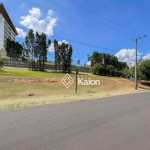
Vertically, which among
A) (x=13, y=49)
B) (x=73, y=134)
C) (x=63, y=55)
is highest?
(x=13, y=49)

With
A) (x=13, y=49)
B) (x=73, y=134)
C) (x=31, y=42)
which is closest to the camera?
(x=73, y=134)

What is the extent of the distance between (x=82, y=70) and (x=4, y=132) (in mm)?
54667

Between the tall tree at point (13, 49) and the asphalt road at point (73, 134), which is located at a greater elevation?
the tall tree at point (13, 49)

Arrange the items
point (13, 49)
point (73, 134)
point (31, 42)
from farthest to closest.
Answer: point (13, 49)
point (31, 42)
point (73, 134)

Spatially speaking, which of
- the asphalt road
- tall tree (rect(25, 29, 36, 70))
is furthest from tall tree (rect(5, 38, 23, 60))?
the asphalt road

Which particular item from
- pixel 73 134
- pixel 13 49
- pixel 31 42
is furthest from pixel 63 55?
pixel 73 134

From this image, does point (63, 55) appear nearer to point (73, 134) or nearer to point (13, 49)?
point (13, 49)

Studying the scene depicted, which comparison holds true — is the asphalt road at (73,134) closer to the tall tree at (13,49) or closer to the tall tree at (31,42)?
the tall tree at (31,42)

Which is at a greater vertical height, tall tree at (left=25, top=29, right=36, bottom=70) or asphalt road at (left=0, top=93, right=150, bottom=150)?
tall tree at (left=25, top=29, right=36, bottom=70)

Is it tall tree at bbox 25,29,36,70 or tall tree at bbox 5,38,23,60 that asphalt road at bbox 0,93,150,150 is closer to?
tall tree at bbox 25,29,36,70

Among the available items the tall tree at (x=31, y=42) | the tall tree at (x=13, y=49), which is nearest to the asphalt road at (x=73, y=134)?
the tall tree at (x=31, y=42)

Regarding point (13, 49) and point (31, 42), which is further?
point (13, 49)

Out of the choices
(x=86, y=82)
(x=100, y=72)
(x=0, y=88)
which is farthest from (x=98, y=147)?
(x=100, y=72)

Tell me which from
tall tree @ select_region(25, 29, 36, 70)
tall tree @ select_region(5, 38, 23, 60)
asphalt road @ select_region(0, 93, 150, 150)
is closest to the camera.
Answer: asphalt road @ select_region(0, 93, 150, 150)
